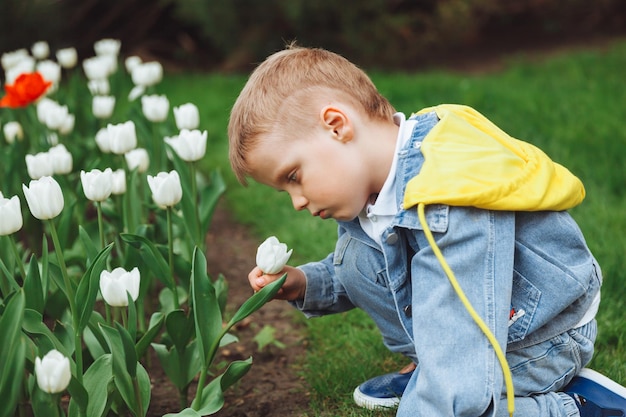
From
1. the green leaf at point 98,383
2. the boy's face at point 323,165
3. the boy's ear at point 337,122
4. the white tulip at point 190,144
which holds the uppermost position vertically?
the boy's ear at point 337,122

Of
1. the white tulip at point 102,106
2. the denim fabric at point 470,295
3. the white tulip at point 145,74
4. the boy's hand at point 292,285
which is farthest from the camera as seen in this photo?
the white tulip at point 145,74

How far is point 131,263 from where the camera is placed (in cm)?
218

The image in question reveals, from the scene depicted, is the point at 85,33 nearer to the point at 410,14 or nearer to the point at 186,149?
the point at 410,14

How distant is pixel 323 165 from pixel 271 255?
0.24 metres

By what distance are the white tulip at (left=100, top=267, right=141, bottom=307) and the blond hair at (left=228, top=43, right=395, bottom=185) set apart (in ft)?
1.11

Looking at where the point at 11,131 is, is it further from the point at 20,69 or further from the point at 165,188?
the point at 165,188

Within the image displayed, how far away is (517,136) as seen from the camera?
3986 mm

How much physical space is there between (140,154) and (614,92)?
3.06 m

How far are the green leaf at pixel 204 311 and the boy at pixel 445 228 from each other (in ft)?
0.37

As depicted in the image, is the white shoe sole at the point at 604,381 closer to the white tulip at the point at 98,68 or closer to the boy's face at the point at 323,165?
the boy's face at the point at 323,165

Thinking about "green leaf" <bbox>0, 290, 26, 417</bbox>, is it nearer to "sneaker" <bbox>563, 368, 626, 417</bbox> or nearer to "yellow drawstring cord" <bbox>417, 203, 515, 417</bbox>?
"yellow drawstring cord" <bbox>417, 203, 515, 417</bbox>

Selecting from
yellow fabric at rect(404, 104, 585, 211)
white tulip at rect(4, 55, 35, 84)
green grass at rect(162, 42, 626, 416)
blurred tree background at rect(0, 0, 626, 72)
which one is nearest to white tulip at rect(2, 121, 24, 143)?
white tulip at rect(4, 55, 35, 84)

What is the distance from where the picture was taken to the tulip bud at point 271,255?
1804 mm

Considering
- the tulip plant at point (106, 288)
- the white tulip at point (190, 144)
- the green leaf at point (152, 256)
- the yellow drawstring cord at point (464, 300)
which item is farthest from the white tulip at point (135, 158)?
the yellow drawstring cord at point (464, 300)
